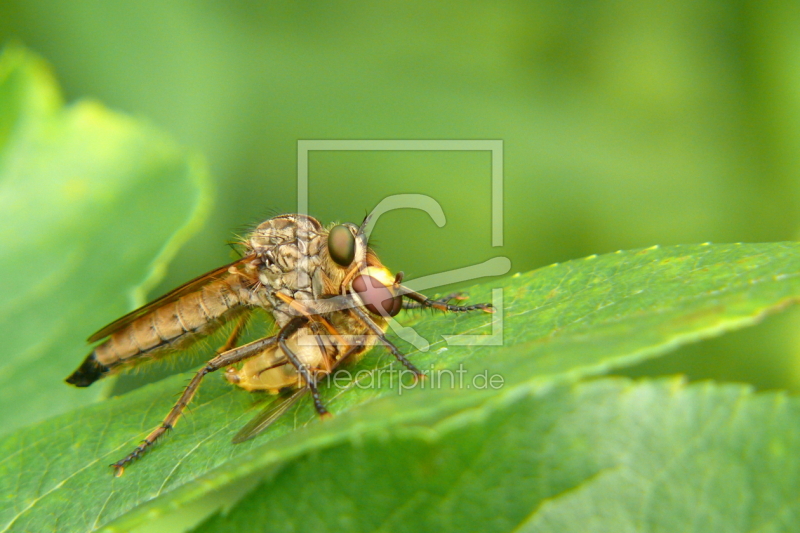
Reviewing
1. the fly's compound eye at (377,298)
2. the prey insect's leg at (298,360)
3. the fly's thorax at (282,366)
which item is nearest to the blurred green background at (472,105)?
the fly's compound eye at (377,298)

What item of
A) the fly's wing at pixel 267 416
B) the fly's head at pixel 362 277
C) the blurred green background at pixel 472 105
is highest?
the blurred green background at pixel 472 105

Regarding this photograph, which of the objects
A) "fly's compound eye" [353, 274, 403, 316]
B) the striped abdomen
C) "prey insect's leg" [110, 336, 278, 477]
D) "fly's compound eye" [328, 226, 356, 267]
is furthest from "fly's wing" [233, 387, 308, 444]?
the striped abdomen

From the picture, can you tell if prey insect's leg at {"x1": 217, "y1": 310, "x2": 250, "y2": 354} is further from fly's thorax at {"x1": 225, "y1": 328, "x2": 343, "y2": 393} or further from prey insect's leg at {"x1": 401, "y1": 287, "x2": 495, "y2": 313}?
prey insect's leg at {"x1": 401, "y1": 287, "x2": 495, "y2": 313}

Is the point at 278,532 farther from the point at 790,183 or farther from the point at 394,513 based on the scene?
the point at 790,183

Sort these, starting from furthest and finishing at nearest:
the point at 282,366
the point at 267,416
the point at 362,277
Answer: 1. the point at 362,277
2. the point at 282,366
3. the point at 267,416

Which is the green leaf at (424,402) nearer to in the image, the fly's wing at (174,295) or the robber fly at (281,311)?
the robber fly at (281,311)

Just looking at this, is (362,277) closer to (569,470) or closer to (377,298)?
(377,298)

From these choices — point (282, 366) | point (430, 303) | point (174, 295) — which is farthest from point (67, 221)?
point (430, 303)
